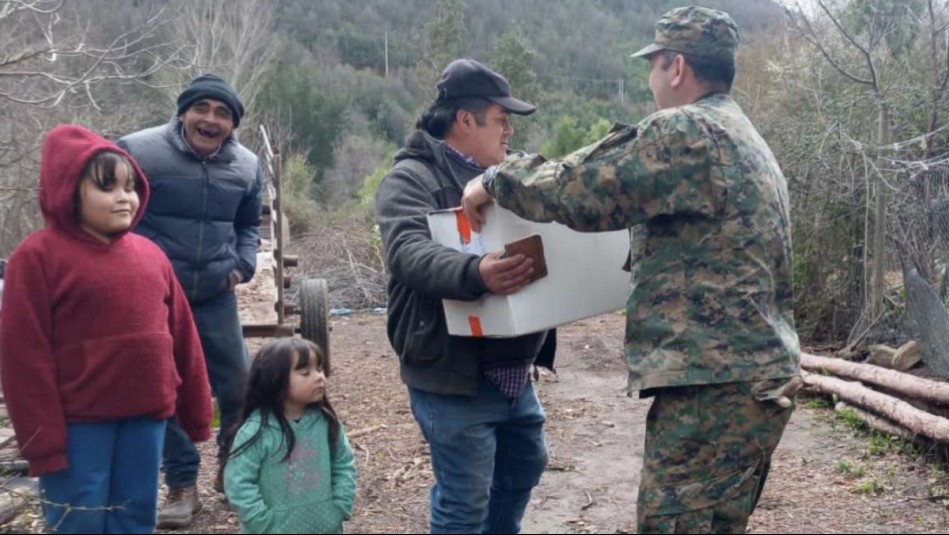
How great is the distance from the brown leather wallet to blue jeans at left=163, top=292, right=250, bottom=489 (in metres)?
2.17

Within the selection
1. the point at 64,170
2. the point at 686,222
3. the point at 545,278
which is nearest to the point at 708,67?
the point at 686,222

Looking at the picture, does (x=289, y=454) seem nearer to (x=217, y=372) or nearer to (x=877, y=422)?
(x=217, y=372)

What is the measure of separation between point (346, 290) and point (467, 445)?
11.2 metres

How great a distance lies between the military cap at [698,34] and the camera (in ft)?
9.64

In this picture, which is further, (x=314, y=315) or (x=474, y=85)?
(x=314, y=315)

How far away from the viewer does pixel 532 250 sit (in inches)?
117

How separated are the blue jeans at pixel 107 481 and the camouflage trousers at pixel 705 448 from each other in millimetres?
1658

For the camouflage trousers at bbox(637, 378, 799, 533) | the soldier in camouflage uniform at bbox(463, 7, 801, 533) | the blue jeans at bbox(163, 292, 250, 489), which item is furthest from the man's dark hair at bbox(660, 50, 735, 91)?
the blue jeans at bbox(163, 292, 250, 489)

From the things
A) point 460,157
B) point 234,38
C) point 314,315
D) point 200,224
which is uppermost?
point 234,38

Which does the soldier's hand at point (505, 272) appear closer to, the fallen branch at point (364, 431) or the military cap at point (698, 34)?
the military cap at point (698, 34)

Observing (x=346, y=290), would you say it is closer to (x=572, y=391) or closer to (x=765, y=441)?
(x=572, y=391)

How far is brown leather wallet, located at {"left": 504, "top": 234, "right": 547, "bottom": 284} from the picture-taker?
297 cm

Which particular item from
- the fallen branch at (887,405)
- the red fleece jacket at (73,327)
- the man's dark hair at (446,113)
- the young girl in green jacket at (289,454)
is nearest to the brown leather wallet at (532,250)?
the man's dark hair at (446,113)

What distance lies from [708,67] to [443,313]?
3.60 ft
